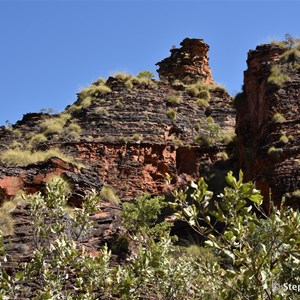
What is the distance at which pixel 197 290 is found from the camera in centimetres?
748

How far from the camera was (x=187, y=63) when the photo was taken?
36.8m

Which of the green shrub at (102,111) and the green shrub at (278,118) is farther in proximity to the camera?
the green shrub at (102,111)

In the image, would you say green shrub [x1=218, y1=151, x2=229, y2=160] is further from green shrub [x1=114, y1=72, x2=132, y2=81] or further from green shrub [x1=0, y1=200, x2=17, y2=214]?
green shrub [x1=0, y1=200, x2=17, y2=214]

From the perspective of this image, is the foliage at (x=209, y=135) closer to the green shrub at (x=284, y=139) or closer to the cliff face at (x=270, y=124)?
the cliff face at (x=270, y=124)

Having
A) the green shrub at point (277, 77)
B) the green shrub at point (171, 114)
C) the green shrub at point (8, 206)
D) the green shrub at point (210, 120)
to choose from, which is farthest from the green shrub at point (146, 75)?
the green shrub at point (8, 206)

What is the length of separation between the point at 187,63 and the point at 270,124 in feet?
59.8

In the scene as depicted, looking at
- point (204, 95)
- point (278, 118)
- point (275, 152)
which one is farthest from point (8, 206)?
point (204, 95)

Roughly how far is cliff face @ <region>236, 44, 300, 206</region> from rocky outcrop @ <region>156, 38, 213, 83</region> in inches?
484

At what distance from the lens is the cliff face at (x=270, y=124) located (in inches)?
690

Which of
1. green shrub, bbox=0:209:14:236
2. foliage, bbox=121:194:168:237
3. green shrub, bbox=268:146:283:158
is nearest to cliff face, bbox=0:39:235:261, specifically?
green shrub, bbox=268:146:283:158

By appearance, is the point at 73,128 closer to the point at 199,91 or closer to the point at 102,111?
the point at 102,111

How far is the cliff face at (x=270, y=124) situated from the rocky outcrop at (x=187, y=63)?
12.3m

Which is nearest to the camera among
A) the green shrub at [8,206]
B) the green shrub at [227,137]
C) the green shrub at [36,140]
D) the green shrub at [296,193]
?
the green shrub at [8,206]

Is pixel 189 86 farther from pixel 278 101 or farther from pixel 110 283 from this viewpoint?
pixel 110 283
